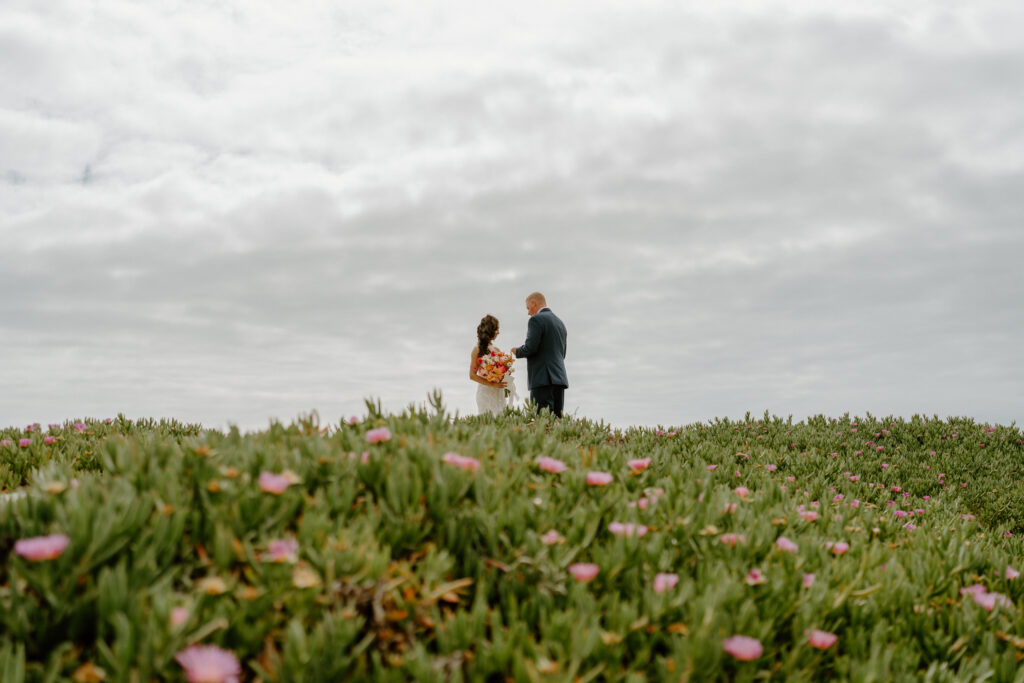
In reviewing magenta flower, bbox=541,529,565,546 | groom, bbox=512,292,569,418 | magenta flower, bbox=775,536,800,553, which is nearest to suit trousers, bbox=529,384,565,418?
groom, bbox=512,292,569,418

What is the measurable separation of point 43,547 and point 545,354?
1196 cm

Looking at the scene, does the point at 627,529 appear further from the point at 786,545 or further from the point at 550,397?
the point at 550,397

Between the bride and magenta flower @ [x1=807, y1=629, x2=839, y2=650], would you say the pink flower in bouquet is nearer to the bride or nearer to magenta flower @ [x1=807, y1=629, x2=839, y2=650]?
magenta flower @ [x1=807, y1=629, x2=839, y2=650]

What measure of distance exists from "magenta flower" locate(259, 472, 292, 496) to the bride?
12.1 metres

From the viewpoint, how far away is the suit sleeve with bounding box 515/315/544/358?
45.8 ft

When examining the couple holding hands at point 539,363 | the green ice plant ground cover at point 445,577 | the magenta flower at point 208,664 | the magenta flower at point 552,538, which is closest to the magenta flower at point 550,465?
the green ice plant ground cover at point 445,577

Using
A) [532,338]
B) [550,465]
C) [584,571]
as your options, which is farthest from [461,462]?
[532,338]

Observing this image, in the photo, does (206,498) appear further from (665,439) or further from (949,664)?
(665,439)

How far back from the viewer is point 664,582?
9.53 ft

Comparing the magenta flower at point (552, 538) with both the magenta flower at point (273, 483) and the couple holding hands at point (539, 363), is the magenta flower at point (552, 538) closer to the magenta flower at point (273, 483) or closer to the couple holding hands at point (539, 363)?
the magenta flower at point (273, 483)

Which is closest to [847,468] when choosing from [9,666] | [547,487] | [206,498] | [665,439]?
[665,439]

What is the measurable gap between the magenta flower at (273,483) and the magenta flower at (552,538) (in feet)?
3.52

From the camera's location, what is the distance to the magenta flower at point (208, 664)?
6.89ft

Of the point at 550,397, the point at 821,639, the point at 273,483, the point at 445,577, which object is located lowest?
the point at 821,639
